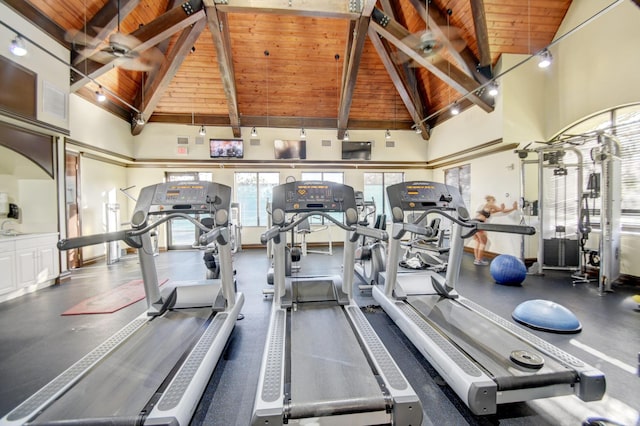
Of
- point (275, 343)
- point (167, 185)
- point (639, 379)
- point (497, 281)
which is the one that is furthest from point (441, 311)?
point (167, 185)

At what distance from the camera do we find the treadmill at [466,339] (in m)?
1.73

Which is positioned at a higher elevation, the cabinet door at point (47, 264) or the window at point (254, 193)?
the window at point (254, 193)

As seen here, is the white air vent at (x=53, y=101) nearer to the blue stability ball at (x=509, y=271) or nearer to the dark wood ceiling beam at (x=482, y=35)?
the dark wood ceiling beam at (x=482, y=35)

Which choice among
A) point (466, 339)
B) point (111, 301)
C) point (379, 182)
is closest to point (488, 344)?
point (466, 339)

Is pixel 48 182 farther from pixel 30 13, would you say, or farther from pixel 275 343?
pixel 275 343

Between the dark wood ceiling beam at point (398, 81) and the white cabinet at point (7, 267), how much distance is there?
7.40 meters

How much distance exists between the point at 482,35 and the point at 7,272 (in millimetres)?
9051

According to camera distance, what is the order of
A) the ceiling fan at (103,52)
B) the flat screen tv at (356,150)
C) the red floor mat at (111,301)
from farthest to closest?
the flat screen tv at (356,150) → the ceiling fan at (103,52) → the red floor mat at (111,301)

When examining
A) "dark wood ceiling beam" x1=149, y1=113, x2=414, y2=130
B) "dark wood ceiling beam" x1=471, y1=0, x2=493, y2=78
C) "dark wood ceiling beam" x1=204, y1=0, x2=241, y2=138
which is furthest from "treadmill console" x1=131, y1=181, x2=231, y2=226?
"dark wood ceiling beam" x1=149, y1=113, x2=414, y2=130

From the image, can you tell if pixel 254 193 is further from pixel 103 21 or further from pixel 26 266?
pixel 26 266

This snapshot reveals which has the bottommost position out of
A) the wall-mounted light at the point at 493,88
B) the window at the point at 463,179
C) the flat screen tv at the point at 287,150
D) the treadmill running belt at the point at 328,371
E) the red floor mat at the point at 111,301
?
the red floor mat at the point at 111,301

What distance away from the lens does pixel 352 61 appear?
19.6 feet

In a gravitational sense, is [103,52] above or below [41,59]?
above

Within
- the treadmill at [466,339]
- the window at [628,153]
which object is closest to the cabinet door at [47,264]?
the treadmill at [466,339]
